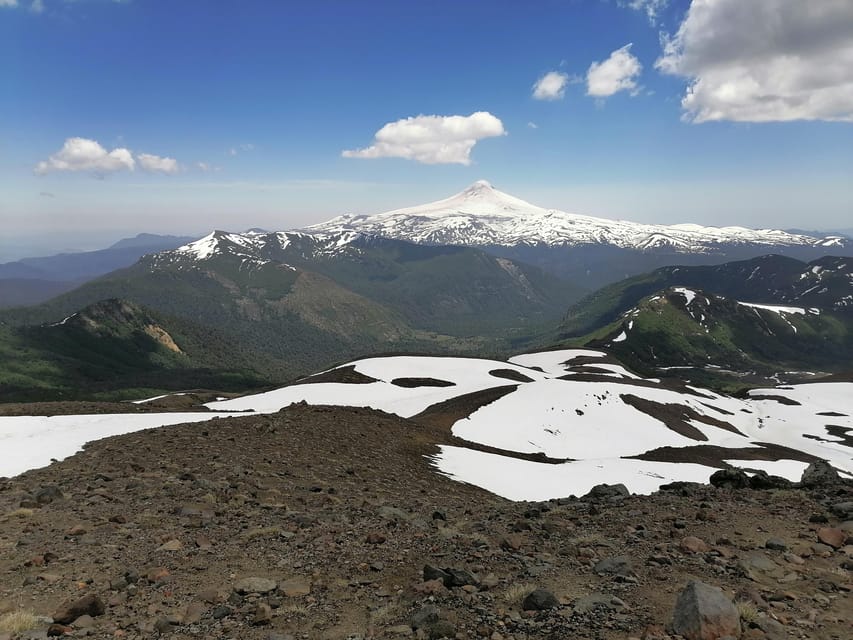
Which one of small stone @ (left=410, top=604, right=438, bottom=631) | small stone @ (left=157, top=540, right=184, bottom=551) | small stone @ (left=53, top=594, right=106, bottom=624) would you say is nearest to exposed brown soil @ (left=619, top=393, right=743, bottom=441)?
small stone @ (left=410, top=604, right=438, bottom=631)

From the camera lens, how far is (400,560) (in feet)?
35.9

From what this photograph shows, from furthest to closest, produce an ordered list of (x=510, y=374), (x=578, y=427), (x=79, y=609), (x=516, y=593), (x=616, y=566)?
(x=510, y=374) < (x=578, y=427) < (x=616, y=566) < (x=516, y=593) < (x=79, y=609)

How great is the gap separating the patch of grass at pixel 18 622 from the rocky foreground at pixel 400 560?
0.09 ft

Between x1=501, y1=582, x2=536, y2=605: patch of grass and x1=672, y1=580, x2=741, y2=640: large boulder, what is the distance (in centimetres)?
252

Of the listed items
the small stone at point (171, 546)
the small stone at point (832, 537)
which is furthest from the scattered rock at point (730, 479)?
the small stone at point (171, 546)

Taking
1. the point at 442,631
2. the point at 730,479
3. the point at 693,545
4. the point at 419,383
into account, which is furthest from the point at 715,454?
the point at 442,631

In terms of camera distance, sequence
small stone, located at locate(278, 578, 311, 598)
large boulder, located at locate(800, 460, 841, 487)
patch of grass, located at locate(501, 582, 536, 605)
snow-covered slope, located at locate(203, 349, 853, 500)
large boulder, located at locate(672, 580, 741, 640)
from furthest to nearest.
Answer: snow-covered slope, located at locate(203, 349, 853, 500), large boulder, located at locate(800, 460, 841, 487), small stone, located at locate(278, 578, 311, 598), patch of grass, located at locate(501, 582, 536, 605), large boulder, located at locate(672, 580, 741, 640)

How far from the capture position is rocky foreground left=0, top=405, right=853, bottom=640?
795 cm

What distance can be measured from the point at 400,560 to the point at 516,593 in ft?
10.4

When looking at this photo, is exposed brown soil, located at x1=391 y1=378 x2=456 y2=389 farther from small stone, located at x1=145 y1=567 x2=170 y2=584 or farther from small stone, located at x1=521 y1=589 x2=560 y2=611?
small stone, located at x1=521 y1=589 x2=560 y2=611

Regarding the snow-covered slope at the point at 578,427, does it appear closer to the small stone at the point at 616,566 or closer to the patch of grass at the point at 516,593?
the small stone at the point at 616,566

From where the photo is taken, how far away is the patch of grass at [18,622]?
795 centimetres

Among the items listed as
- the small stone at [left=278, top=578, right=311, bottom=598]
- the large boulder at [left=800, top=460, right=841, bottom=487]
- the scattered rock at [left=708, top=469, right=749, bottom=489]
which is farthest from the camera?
the scattered rock at [left=708, top=469, right=749, bottom=489]

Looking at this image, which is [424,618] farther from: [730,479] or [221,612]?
[730,479]
